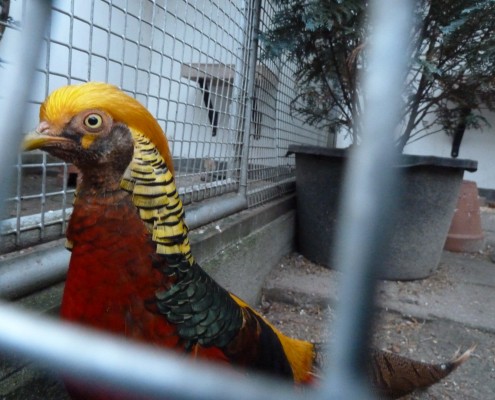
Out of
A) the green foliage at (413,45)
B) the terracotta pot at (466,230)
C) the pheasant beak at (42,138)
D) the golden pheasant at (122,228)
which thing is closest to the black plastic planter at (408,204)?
the green foliage at (413,45)

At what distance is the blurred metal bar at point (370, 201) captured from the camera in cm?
26

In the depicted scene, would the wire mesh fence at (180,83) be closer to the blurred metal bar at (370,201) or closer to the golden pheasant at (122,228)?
the golden pheasant at (122,228)

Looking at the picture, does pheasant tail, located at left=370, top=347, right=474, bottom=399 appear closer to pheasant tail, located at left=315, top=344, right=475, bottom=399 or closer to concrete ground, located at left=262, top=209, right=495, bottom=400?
pheasant tail, located at left=315, top=344, right=475, bottom=399

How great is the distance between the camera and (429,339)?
1.63m

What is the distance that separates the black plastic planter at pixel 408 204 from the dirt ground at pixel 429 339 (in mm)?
320

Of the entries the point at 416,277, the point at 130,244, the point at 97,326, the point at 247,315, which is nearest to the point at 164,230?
the point at 130,244

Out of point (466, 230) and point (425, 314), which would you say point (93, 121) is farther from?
point (466, 230)

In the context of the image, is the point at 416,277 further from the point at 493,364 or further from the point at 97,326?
the point at 97,326

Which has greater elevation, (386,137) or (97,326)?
(386,137)

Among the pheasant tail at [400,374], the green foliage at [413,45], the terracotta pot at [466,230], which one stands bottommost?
the pheasant tail at [400,374]

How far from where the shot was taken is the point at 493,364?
1476 millimetres

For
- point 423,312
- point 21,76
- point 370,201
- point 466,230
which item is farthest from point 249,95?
point 466,230

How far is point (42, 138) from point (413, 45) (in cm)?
121

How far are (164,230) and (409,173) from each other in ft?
4.86
